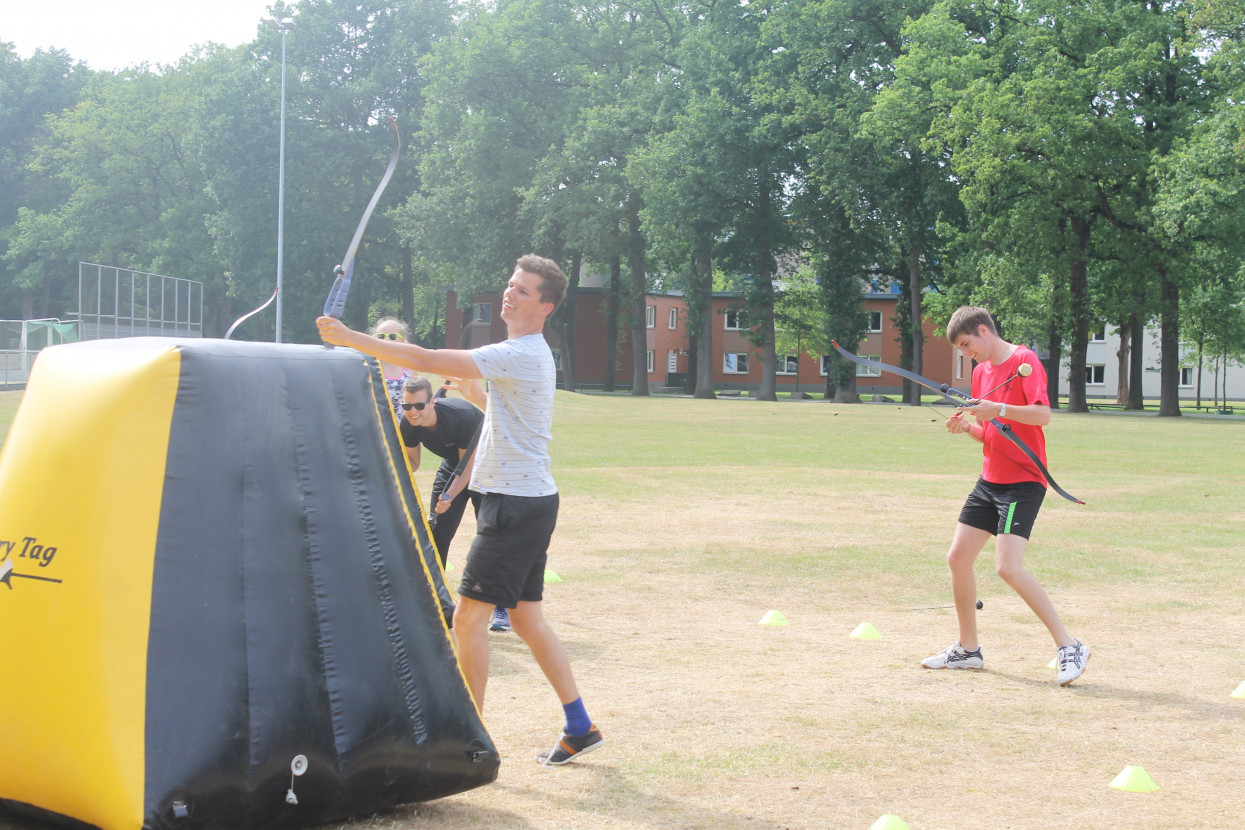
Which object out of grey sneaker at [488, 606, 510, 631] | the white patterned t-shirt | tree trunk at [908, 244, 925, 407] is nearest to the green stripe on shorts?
the white patterned t-shirt

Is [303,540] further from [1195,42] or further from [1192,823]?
[1195,42]

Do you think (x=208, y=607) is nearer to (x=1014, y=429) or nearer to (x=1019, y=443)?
(x=1019, y=443)

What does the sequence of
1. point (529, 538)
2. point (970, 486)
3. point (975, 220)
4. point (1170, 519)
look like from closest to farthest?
point (529, 538), point (1170, 519), point (970, 486), point (975, 220)

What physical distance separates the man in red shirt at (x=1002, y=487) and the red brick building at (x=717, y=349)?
Answer: 62.8 m

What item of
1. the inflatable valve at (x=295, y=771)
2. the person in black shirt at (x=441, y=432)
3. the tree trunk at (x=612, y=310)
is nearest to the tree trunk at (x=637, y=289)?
the tree trunk at (x=612, y=310)

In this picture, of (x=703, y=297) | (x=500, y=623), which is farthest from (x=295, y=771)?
(x=703, y=297)

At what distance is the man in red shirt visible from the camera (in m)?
6.17

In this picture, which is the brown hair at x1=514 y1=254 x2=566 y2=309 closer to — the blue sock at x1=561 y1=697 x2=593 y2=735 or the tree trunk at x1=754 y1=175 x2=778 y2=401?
the blue sock at x1=561 y1=697 x2=593 y2=735

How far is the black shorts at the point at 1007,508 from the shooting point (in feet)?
20.7

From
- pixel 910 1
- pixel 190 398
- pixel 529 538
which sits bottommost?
pixel 529 538

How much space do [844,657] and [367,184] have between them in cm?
6183

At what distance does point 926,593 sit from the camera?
873cm

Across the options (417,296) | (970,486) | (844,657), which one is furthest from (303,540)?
(417,296)

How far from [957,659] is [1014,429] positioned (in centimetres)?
133
